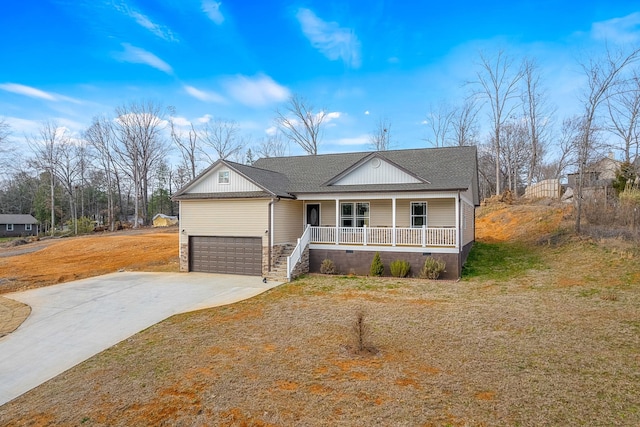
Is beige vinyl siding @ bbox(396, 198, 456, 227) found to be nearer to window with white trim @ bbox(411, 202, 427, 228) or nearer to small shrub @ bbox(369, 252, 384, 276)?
window with white trim @ bbox(411, 202, 427, 228)

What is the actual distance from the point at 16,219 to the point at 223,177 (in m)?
54.5

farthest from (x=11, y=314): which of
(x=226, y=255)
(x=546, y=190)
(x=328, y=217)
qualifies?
(x=546, y=190)

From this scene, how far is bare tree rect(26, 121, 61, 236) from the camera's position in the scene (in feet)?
143

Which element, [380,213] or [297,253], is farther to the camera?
[380,213]

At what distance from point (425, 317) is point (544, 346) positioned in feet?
8.74

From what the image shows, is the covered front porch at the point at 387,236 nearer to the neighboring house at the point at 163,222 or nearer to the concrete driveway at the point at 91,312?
the concrete driveway at the point at 91,312


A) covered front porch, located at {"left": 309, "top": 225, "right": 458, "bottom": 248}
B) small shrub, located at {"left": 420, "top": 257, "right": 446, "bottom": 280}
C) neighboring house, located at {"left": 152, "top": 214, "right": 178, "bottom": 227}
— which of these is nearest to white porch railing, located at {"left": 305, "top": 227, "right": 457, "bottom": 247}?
covered front porch, located at {"left": 309, "top": 225, "right": 458, "bottom": 248}

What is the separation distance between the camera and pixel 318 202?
17.5 meters

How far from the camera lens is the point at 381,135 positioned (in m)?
37.5

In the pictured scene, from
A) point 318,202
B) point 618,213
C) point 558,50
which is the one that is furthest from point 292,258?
point 558,50

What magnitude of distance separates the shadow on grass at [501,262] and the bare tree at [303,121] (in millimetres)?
21873

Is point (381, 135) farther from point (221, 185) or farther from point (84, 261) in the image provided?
point (84, 261)

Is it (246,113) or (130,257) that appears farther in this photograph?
(246,113)

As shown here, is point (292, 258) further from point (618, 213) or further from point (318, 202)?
point (618, 213)
